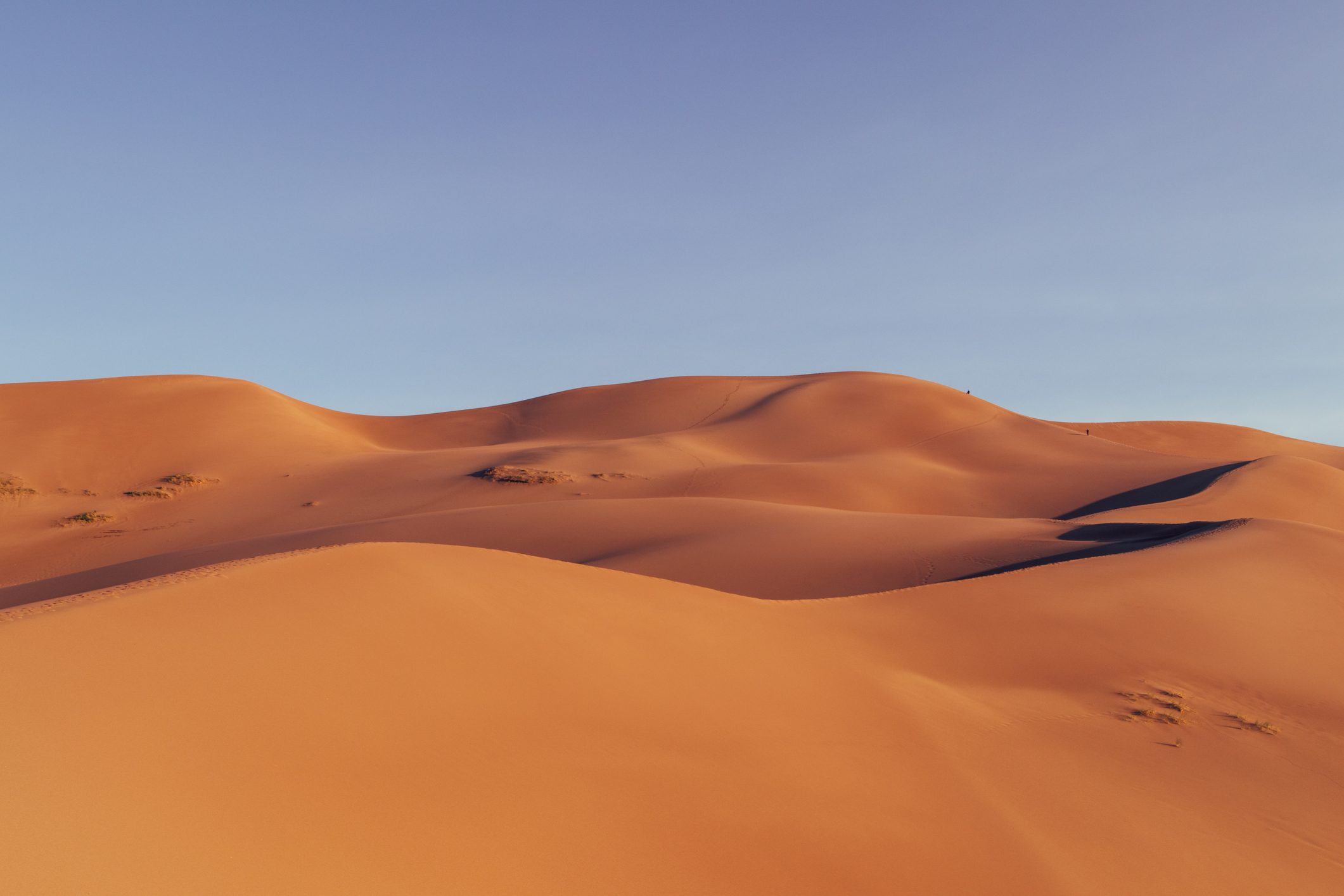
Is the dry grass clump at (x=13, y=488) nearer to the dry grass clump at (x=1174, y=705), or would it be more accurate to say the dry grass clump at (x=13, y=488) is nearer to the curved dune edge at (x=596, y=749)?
the curved dune edge at (x=596, y=749)

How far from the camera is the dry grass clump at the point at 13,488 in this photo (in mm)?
28041

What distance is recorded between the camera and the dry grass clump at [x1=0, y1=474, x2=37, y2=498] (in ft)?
92.0

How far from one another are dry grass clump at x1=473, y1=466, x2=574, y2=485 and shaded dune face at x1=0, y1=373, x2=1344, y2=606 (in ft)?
0.28

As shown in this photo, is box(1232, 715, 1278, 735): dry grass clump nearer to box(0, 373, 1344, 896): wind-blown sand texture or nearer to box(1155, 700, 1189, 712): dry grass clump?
box(0, 373, 1344, 896): wind-blown sand texture

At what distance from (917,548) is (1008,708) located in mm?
8845

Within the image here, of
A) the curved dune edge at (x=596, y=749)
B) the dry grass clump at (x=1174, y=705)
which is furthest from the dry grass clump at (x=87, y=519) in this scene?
the dry grass clump at (x=1174, y=705)

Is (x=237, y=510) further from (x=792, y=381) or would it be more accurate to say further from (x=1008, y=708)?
(x=792, y=381)

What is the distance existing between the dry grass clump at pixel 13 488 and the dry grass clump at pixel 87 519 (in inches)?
88.9

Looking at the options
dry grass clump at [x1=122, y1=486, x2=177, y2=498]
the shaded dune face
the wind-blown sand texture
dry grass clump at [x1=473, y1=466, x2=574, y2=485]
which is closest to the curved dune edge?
the wind-blown sand texture

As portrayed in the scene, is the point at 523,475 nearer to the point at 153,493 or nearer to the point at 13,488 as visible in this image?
the point at 153,493

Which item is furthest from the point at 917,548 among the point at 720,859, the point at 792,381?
the point at 792,381

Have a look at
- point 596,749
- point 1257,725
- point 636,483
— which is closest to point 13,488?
point 636,483

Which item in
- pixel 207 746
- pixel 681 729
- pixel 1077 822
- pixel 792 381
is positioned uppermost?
pixel 792 381

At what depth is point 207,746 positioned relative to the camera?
429 cm
